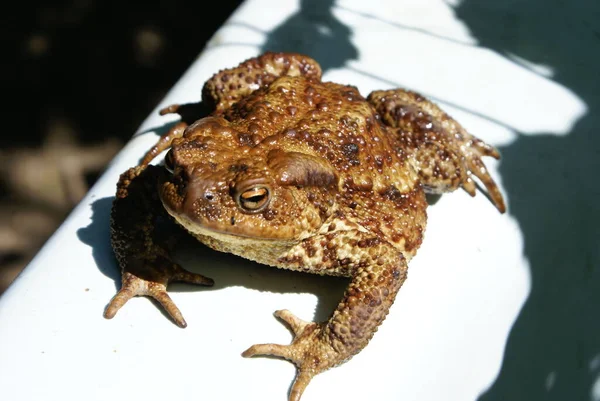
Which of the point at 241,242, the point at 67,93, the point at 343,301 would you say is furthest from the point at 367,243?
the point at 67,93

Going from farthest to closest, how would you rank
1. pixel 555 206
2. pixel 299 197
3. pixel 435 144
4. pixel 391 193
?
pixel 555 206
pixel 435 144
pixel 391 193
pixel 299 197

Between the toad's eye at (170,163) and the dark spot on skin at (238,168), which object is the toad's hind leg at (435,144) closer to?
the dark spot on skin at (238,168)

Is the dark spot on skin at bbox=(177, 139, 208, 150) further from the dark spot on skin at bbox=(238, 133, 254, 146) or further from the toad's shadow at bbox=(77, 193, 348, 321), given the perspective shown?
the toad's shadow at bbox=(77, 193, 348, 321)

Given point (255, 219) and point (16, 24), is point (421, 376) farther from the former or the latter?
point (16, 24)

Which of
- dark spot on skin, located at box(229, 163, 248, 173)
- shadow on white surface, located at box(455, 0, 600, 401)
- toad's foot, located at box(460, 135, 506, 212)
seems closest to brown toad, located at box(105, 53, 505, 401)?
dark spot on skin, located at box(229, 163, 248, 173)

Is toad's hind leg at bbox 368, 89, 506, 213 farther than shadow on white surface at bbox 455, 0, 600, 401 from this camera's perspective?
Yes

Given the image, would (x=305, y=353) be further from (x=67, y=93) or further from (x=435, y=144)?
(x=67, y=93)

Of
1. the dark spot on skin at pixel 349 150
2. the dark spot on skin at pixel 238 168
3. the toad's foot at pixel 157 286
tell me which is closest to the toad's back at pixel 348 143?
the dark spot on skin at pixel 349 150

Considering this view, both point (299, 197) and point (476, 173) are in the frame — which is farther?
point (476, 173)
